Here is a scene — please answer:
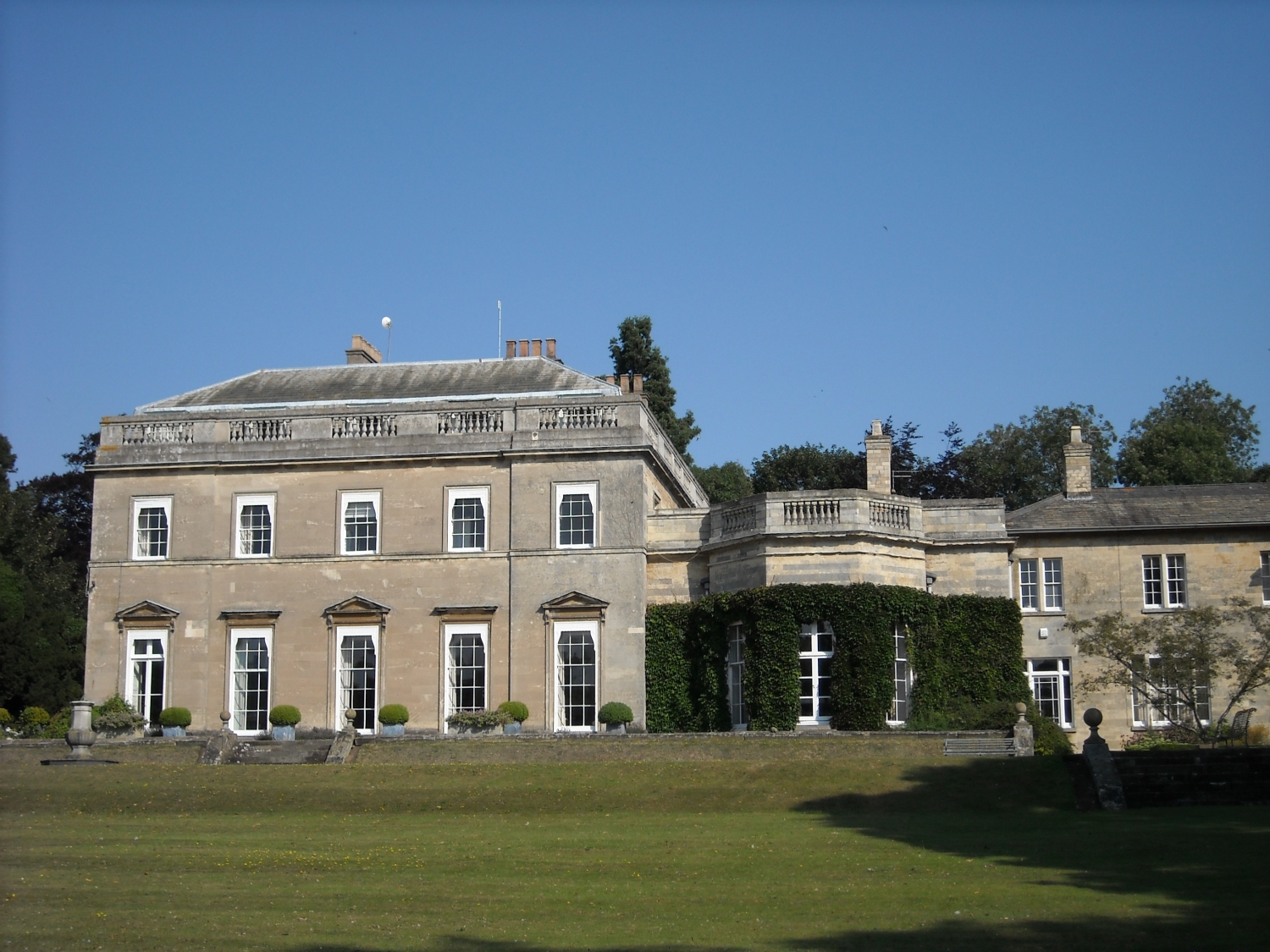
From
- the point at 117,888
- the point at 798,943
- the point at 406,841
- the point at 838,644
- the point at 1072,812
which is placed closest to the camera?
the point at 798,943

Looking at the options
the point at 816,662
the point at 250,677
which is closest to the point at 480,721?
the point at 250,677

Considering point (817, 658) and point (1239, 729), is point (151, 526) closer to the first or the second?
point (817, 658)

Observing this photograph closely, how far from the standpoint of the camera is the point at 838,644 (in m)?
32.2

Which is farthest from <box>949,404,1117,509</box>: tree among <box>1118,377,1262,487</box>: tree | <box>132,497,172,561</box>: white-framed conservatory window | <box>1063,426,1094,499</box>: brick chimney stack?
<box>132,497,172,561</box>: white-framed conservatory window

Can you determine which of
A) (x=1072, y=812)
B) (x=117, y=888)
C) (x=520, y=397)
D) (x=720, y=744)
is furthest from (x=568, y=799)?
(x=520, y=397)

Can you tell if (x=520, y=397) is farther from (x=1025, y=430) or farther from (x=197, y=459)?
(x=1025, y=430)

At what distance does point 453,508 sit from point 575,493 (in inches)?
121

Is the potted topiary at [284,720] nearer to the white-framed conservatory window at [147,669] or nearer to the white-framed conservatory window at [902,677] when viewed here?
the white-framed conservatory window at [147,669]

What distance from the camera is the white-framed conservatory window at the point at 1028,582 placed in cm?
3688

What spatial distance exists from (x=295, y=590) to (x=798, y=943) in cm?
2523

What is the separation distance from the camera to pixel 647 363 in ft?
190

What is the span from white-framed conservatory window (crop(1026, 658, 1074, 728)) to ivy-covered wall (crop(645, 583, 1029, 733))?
9.99 ft

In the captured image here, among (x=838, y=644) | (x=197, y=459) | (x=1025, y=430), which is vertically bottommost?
(x=838, y=644)

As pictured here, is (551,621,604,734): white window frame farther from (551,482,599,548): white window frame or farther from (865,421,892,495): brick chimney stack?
(865,421,892,495): brick chimney stack
